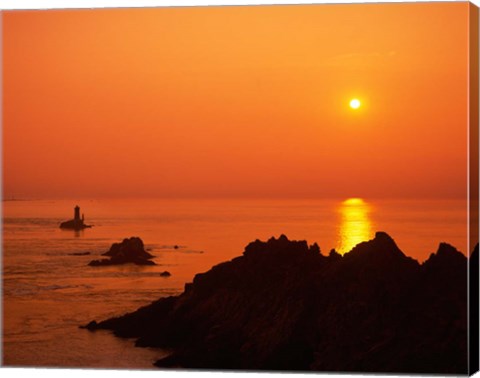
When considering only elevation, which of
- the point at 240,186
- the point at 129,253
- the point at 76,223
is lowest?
the point at 129,253

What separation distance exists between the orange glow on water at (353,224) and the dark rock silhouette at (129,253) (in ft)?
3.57

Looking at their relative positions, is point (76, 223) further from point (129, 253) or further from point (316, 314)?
point (316, 314)

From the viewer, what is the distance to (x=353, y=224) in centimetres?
517

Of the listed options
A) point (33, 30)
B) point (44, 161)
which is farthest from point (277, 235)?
point (33, 30)

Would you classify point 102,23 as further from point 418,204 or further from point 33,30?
point 418,204

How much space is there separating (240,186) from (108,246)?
32.8 inches

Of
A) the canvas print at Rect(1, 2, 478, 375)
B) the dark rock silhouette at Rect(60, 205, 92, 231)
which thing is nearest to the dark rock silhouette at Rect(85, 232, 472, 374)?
the canvas print at Rect(1, 2, 478, 375)

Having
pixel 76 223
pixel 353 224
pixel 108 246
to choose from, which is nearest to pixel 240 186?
pixel 353 224

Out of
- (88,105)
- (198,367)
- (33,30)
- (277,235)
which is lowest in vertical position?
(198,367)

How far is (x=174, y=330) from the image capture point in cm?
533

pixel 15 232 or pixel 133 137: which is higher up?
pixel 133 137

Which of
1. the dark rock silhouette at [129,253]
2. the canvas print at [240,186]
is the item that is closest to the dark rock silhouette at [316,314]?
the canvas print at [240,186]

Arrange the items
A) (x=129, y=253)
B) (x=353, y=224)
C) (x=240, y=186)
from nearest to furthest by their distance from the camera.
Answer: (x=353, y=224) → (x=129, y=253) → (x=240, y=186)

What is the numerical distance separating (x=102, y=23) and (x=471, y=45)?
2.04 metres
